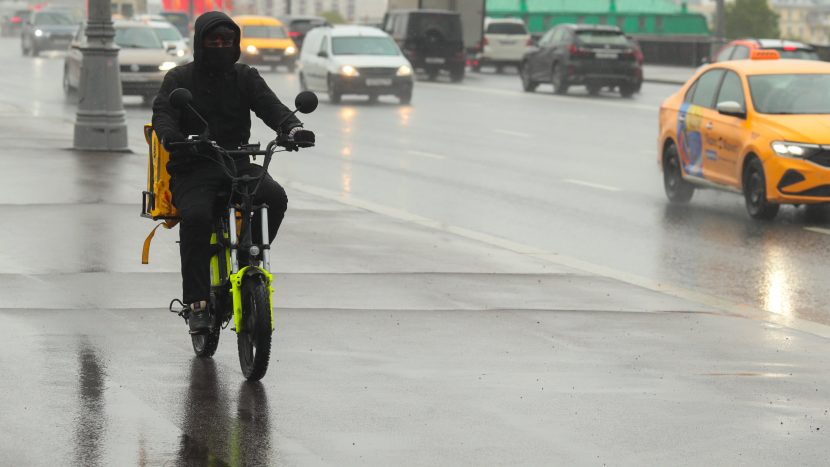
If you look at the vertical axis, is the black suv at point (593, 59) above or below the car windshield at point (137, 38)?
below

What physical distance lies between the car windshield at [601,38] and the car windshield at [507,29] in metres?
17.1

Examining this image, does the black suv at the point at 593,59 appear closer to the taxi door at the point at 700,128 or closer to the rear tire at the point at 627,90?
the rear tire at the point at 627,90

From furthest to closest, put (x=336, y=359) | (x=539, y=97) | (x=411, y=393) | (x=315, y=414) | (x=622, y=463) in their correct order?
(x=539, y=97)
(x=336, y=359)
(x=411, y=393)
(x=315, y=414)
(x=622, y=463)

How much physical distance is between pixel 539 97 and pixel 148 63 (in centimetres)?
1079

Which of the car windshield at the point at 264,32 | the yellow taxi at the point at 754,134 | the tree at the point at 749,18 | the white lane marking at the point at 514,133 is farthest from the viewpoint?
the tree at the point at 749,18

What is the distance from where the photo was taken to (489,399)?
24.5 ft

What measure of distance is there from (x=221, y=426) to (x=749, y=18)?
11455 centimetres

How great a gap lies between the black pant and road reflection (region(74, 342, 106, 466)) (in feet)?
1.82

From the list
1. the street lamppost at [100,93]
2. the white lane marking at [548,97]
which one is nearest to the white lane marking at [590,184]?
the street lamppost at [100,93]

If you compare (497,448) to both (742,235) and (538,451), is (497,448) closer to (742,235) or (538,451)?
(538,451)

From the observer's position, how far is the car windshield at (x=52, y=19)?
2552 inches

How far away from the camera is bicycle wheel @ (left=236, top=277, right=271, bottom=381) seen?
7441 mm

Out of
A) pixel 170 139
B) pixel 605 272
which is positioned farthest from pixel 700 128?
pixel 170 139

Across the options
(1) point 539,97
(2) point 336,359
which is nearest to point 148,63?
(1) point 539,97
